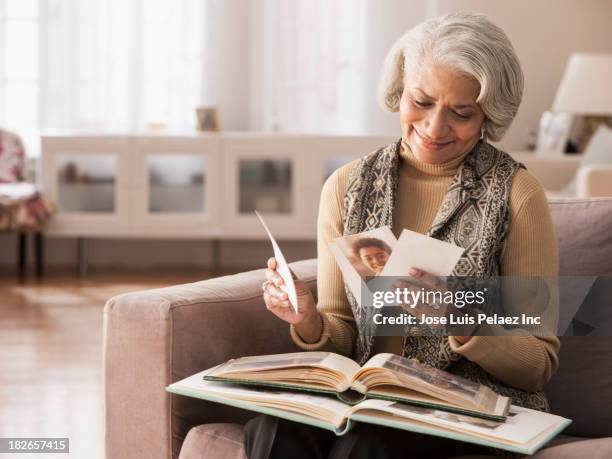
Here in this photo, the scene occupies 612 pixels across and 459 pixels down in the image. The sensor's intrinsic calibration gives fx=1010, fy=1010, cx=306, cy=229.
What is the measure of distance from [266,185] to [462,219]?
3829 mm

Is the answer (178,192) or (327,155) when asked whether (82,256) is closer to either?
(178,192)

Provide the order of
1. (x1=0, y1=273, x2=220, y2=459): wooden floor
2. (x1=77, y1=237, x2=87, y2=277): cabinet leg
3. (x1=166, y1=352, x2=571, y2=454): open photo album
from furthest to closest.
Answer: (x1=77, y1=237, x2=87, y2=277): cabinet leg → (x1=0, y1=273, x2=220, y2=459): wooden floor → (x1=166, y1=352, x2=571, y2=454): open photo album

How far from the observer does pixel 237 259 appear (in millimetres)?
5676

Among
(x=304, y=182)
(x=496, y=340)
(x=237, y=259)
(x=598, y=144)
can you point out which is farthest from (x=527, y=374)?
(x=237, y=259)

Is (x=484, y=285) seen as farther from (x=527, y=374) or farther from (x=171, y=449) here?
(x=171, y=449)

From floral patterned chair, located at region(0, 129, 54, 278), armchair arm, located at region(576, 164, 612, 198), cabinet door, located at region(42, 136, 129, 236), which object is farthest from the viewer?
cabinet door, located at region(42, 136, 129, 236)

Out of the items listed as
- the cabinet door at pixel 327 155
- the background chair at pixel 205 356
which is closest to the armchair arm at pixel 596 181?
the cabinet door at pixel 327 155

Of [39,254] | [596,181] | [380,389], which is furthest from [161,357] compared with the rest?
[39,254]

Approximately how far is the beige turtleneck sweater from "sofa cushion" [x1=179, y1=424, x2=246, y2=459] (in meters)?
0.19

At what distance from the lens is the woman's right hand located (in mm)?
1486

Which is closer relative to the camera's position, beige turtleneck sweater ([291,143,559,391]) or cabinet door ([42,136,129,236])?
beige turtleneck sweater ([291,143,559,391])

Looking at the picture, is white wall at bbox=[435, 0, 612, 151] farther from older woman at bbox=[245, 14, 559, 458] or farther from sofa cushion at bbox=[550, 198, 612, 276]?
older woman at bbox=[245, 14, 559, 458]

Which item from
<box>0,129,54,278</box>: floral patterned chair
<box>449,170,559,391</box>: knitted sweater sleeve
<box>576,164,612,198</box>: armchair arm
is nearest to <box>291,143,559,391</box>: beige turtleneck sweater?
<box>449,170,559,391</box>: knitted sweater sleeve

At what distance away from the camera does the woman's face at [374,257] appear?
1372 millimetres
